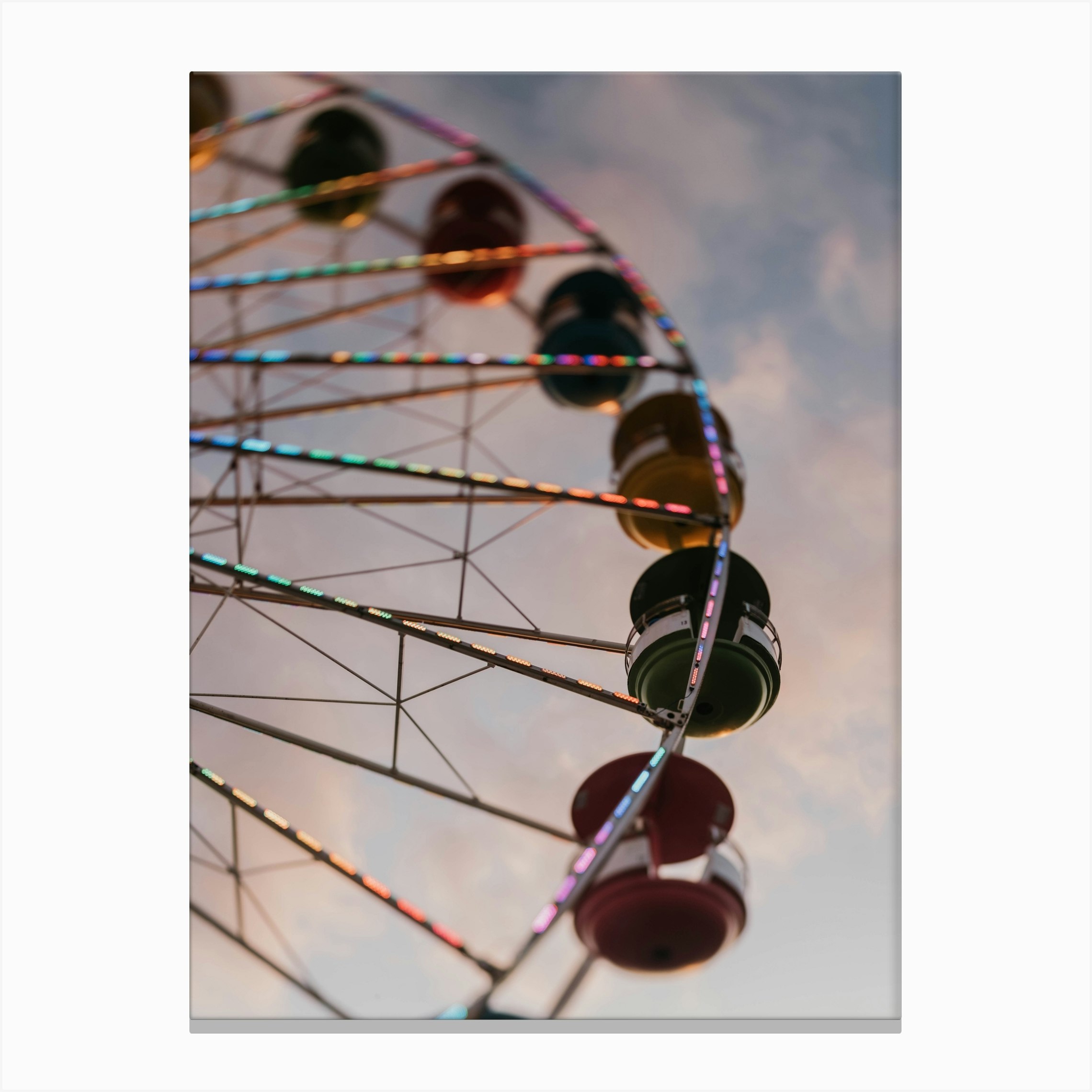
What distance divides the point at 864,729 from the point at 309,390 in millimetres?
5439

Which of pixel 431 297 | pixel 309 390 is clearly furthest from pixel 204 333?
pixel 431 297

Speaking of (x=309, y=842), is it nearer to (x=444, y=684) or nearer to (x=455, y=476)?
(x=444, y=684)

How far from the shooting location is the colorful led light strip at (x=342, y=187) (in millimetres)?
9078

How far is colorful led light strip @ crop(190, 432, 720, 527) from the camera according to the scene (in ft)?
23.6

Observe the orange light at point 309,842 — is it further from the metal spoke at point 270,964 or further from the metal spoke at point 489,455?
the metal spoke at point 489,455

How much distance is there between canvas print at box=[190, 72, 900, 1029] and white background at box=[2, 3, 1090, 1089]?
0.83 ft

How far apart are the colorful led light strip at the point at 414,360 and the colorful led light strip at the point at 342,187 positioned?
42.3 inches

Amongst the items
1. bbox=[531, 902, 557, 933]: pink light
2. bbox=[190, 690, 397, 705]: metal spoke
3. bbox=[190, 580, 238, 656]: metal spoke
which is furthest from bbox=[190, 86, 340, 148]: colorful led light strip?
bbox=[531, 902, 557, 933]: pink light

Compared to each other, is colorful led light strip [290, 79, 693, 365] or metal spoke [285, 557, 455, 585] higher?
colorful led light strip [290, 79, 693, 365]

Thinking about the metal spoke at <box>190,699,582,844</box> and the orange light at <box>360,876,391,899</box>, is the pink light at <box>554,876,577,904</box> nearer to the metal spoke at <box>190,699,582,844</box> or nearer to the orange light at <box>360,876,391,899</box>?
the orange light at <box>360,876,391,899</box>

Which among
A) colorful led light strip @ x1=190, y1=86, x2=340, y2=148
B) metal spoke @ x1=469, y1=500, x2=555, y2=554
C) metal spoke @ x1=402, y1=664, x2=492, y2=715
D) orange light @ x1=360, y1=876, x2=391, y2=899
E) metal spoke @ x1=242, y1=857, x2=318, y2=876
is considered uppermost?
colorful led light strip @ x1=190, y1=86, x2=340, y2=148
